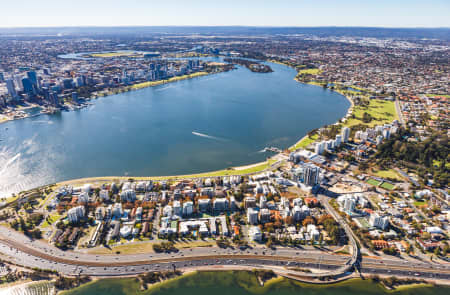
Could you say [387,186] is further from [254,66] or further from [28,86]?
[254,66]

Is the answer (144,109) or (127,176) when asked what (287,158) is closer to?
(127,176)

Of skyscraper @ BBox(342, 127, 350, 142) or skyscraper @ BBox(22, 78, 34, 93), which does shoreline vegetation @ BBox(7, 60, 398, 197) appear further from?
skyscraper @ BBox(22, 78, 34, 93)

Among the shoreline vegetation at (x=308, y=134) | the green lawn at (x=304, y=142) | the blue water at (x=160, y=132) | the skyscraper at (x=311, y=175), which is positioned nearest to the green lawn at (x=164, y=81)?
the shoreline vegetation at (x=308, y=134)

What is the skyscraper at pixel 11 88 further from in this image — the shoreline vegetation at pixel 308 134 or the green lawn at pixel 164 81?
the shoreline vegetation at pixel 308 134

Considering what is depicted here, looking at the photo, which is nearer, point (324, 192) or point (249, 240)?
point (249, 240)

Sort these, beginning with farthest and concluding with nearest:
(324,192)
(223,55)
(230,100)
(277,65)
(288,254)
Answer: (223,55) → (277,65) → (230,100) → (324,192) → (288,254)

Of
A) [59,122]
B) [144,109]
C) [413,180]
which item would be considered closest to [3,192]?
[59,122]
